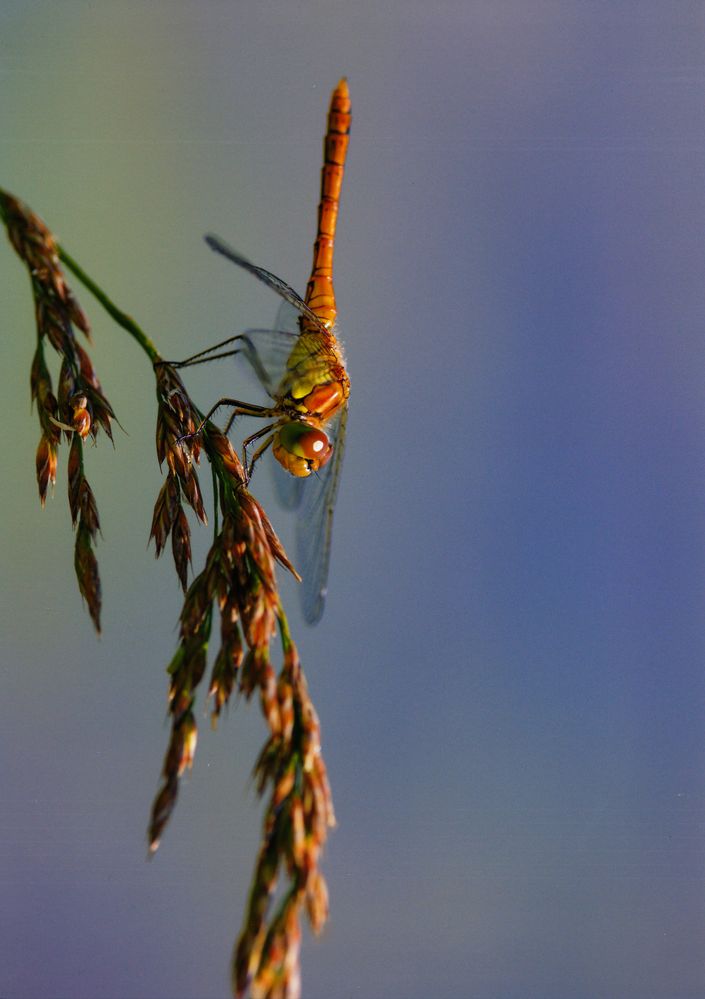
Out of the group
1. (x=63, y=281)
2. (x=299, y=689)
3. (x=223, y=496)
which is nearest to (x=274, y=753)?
(x=299, y=689)

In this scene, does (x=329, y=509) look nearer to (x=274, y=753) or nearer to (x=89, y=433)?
(x=89, y=433)

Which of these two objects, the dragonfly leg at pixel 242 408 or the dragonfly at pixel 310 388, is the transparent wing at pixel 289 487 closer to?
the dragonfly at pixel 310 388

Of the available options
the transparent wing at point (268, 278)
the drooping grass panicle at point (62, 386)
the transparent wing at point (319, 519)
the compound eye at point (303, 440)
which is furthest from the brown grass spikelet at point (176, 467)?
the transparent wing at point (319, 519)

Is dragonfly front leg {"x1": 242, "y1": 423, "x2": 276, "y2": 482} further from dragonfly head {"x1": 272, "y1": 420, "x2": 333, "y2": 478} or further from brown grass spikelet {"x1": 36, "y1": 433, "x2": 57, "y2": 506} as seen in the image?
brown grass spikelet {"x1": 36, "y1": 433, "x2": 57, "y2": 506}

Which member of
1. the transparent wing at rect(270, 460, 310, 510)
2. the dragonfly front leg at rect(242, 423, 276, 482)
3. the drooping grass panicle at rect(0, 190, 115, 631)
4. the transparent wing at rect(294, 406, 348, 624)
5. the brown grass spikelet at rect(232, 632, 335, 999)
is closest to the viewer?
the brown grass spikelet at rect(232, 632, 335, 999)

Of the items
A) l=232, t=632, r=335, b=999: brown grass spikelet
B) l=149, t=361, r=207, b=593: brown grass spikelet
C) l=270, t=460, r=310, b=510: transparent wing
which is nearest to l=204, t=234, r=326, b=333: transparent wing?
l=149, t=361, r=207, b=593: brown grass spikelet

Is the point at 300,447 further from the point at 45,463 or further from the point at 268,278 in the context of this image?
the point at 45,463

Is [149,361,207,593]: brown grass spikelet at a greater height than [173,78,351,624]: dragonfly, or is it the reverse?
[173,78,351,624]: dragonfly

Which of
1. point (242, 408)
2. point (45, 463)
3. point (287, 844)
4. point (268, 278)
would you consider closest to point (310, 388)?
point (242, 408)
